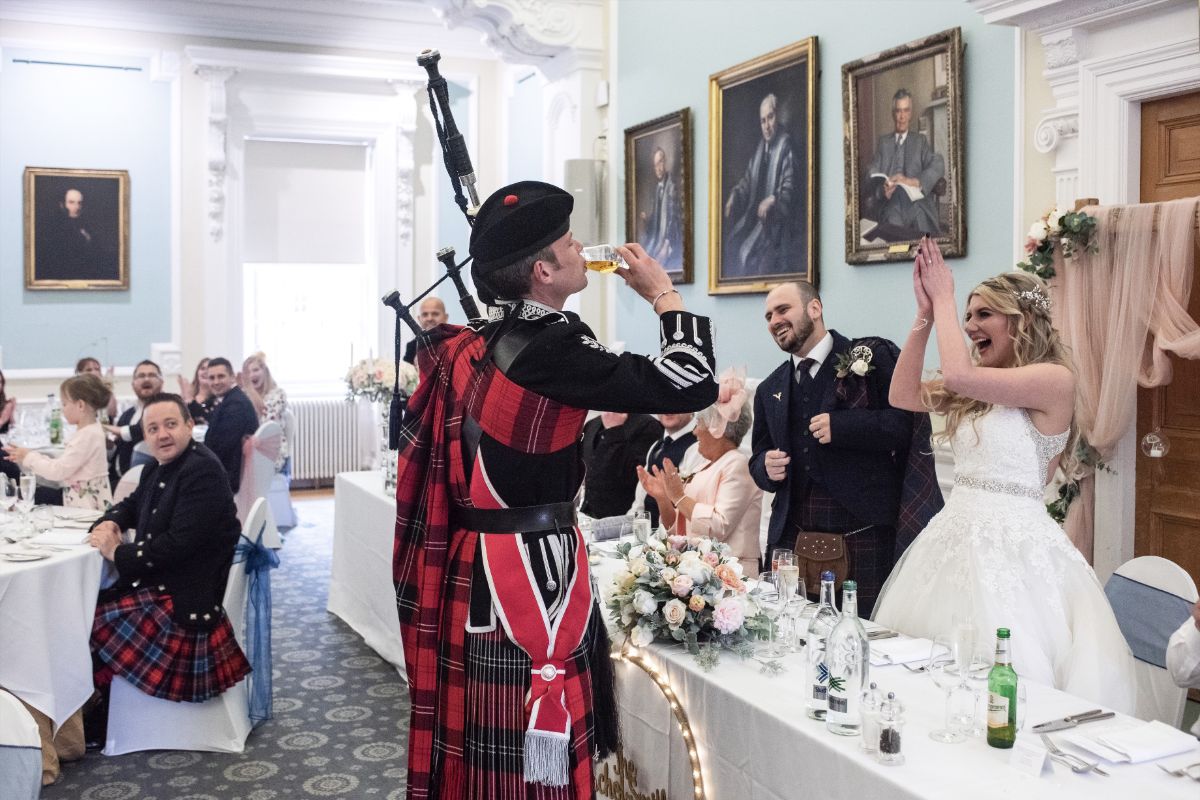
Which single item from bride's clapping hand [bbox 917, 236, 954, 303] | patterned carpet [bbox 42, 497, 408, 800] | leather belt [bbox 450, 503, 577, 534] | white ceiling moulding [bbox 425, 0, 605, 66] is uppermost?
white ceiling moulding [bbox 425, 0, 605, 66]

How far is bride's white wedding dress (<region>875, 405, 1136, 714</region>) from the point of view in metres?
2.59

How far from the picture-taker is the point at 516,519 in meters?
2.21

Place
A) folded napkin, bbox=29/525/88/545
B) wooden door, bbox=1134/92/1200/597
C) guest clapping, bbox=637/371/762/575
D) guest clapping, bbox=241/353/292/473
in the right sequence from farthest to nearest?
guest clapping, bbox=241/353/292/473 → folded napkin, bbox=29/525/88/545 → wooden door, bbox=1134/92/1200/597 → guest clapping, bbox=637/371/762/575

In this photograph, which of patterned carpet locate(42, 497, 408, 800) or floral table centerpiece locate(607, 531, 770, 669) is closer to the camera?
floral table centerpiece locate(607, 531, 770, 669)

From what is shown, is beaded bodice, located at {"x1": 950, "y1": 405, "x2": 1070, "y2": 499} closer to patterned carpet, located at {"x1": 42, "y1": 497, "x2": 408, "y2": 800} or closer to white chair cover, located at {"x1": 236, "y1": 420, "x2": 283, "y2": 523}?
patterned carpet, located at {"x1": 42, "y1": 497, "x2": 408, "y2": 800}

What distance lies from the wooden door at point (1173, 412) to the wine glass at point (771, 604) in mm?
1809

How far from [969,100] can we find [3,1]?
25.1ft

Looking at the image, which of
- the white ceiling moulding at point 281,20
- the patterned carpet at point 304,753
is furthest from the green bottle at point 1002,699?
the white ceiling moulding at point 281,20

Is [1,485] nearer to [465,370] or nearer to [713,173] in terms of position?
[465,370]

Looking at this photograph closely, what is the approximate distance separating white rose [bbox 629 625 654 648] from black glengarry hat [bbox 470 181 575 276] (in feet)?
3.25

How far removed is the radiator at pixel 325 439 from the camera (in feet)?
35.3

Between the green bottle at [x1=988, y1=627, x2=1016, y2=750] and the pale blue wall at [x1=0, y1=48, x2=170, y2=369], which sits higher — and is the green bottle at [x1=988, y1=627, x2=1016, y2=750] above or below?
below

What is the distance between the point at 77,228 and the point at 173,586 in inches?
238

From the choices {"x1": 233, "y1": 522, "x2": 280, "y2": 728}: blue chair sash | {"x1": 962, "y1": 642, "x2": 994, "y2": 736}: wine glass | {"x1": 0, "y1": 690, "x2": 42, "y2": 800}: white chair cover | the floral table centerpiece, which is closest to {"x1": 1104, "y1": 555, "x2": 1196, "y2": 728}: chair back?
{"x1": 962, "y1": 642, "x2": 994, "y2": 736}: wine glass
